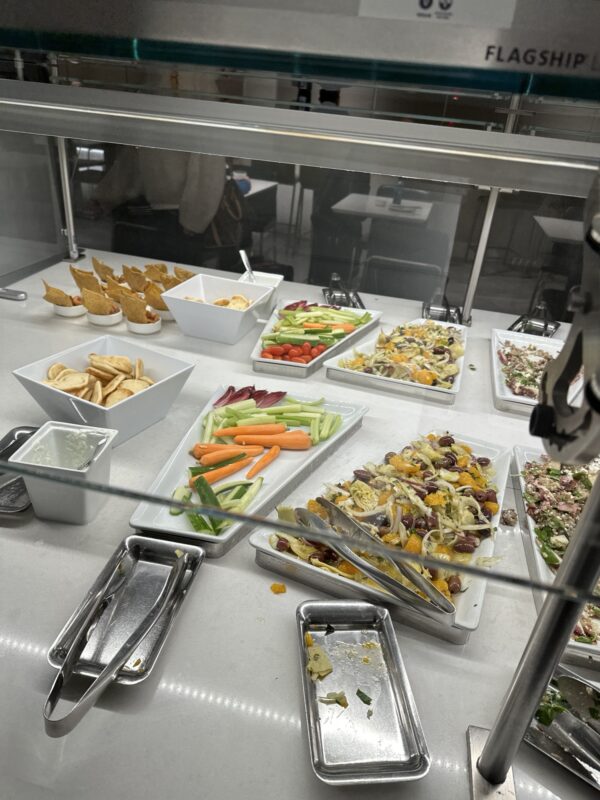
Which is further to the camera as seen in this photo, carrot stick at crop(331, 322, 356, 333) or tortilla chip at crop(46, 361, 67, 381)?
carrot stick at crop(331, 322, 356, 333)

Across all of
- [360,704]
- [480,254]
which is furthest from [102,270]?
[360,704]

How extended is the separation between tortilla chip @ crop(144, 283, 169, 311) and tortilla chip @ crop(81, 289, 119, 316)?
53 millimetres

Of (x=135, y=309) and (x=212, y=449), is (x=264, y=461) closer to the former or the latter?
(x=212, y=449)

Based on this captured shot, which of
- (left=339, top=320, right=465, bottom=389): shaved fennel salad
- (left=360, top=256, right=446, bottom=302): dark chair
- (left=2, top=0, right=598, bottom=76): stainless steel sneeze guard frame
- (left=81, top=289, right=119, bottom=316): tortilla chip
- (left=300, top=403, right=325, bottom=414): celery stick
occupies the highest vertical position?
(left=2, top=0, right=598, bottom=76): stainless steel sneeze guard frame

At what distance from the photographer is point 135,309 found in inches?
35.0

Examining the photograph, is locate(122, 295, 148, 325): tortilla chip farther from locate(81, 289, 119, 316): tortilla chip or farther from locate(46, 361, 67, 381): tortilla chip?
locate(46, 361, 67, 381): tortilla chip

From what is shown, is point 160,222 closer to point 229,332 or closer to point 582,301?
point 229,332

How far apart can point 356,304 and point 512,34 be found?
57 cm

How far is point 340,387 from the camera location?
820mm

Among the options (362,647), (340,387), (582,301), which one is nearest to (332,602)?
(362,647)

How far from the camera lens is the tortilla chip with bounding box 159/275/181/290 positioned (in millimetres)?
967

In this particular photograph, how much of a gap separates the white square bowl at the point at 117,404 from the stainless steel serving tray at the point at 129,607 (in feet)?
0.99

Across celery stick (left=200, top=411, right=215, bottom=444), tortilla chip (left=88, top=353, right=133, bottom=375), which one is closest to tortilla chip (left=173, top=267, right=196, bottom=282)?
tortilla chip (left=88, top=353, right=133, bottom=375)

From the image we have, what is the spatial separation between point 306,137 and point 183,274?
411 mm
